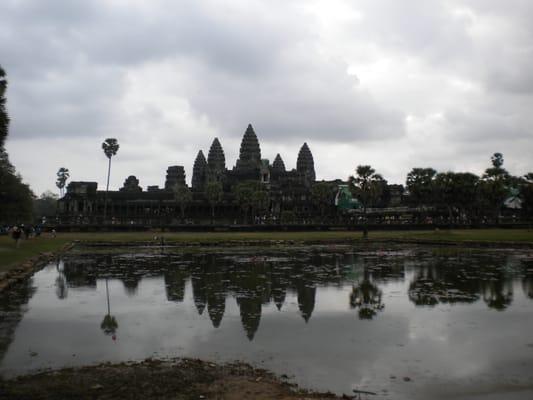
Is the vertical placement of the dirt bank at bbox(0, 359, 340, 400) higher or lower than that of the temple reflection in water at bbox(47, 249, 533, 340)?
lower

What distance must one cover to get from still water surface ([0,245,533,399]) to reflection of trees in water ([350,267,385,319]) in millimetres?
41

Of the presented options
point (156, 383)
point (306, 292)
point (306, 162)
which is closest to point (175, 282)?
point (306, 292)

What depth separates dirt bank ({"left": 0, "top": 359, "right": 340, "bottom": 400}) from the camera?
28.0ft

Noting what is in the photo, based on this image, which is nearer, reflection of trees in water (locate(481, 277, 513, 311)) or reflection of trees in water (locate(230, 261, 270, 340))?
reflection of trees in water (locate(230, 261, 270, 340))

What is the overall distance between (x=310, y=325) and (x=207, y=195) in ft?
378

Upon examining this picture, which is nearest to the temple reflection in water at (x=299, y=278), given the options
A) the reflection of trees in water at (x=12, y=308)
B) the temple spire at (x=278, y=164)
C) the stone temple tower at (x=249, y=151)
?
the reflection of trees in water at (x=12, y=308)

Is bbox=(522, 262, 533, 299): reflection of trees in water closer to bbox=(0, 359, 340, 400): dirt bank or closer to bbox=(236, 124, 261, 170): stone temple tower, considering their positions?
bbox=(0, 359, 340, 400): dirt bank

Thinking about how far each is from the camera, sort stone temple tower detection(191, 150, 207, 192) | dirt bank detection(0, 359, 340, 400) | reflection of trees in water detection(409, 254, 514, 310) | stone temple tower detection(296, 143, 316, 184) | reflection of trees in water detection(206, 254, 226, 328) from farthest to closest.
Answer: stone temple tower detection(296, 143, 316, 184), stone temple tower detection(191, 150, 207, 192), reflection of trees in water detection(409, 254, 514, 310), reflection of trees in water detection(206, 254, 226, 328), dirt bank detection(0, 359, 340, 400)

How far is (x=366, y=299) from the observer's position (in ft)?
61.3

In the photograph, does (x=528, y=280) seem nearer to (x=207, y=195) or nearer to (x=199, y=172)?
(x=207, y=195)

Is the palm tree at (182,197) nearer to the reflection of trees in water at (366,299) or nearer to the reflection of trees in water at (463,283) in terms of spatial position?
the reflection of trees in water at (463,283)

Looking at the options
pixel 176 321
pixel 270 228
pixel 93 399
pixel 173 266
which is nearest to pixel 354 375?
pixel 93 399

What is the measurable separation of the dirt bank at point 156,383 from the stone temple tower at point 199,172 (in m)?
154

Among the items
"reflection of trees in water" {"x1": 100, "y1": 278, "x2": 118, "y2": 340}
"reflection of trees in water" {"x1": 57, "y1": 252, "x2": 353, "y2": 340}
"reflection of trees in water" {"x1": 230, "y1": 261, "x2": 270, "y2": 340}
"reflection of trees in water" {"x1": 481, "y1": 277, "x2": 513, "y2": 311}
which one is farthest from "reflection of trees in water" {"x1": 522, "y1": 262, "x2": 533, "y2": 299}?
"reflection of trees in water" {"x1": 100, "y1": 278, "x2": 118, "y2": 340}
